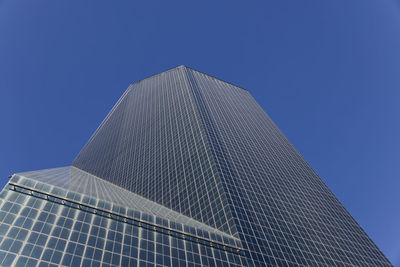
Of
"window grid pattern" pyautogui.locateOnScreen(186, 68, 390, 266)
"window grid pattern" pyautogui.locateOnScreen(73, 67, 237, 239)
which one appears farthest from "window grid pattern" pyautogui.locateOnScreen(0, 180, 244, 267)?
"window grid pattern" pyautogui.locateOnScreen(73, 67, 237, 239)

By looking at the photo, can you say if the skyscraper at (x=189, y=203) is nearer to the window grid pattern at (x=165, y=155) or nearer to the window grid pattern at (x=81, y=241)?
the window grid pattern at (x=81, y=241)

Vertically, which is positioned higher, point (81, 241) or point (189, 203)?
point (189, 203)

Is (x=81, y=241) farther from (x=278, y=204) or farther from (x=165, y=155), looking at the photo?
(x=165, y=155)

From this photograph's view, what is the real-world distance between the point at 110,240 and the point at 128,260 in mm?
4283

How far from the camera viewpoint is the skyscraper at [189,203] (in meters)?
47.0

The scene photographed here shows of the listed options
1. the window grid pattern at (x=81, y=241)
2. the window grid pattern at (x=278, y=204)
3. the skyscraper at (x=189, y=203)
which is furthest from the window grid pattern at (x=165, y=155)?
the window grid pattern at (x=81, y=241)

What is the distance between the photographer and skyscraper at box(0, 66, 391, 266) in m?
47.0

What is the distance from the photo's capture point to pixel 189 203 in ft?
279

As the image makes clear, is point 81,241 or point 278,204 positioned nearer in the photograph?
point 81,241

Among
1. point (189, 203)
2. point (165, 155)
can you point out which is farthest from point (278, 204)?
point (165, 155)

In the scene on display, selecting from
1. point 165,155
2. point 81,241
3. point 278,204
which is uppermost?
point 278,204

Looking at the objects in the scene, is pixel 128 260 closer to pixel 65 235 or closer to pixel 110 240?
pixel 110 240

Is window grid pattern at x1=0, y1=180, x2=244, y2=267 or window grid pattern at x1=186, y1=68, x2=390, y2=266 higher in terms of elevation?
window grid pattern at x1=186, y1=68, x2=390, y2=266

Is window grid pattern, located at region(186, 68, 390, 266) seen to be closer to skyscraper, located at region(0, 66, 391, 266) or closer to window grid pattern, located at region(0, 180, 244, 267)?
skyscraper, located at region(0, 66, 391, 266)
